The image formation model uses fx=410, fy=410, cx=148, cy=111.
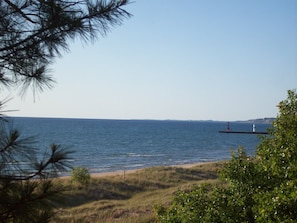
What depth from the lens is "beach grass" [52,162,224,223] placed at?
15.5 metres

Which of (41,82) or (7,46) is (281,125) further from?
(7,46)

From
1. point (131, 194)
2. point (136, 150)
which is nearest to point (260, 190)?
point (131, 194)

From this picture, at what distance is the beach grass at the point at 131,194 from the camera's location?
1548 centimetres

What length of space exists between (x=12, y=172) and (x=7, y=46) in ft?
3.83

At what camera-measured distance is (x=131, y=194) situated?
2506 cm

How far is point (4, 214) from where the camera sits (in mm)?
3090

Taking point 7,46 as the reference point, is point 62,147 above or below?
below

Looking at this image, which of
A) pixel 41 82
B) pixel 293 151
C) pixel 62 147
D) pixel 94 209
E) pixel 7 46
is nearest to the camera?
pixel 62 147

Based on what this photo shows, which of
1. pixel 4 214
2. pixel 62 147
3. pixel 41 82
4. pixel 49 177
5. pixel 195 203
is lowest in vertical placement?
pixel 195 203

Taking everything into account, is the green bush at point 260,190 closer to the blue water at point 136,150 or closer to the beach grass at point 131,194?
the blue water at point 136,150

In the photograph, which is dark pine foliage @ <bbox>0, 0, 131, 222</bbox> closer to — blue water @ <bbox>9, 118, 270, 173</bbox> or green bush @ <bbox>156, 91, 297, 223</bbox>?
blue water @ <bbox>9, 118, 270, 173</bbox>

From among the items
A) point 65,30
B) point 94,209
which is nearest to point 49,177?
point 65,30

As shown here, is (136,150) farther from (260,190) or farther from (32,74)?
(32,74)

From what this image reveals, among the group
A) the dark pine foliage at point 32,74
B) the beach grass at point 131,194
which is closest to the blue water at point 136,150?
the dark pine foliage at point 32,74
